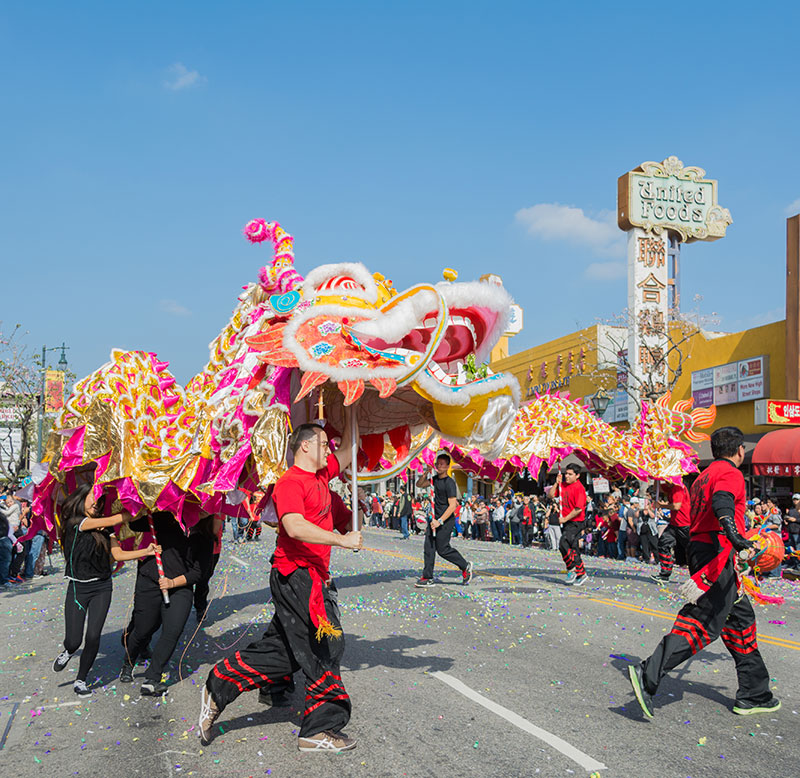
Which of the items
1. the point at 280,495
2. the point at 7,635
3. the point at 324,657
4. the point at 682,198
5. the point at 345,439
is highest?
the point at 682,198

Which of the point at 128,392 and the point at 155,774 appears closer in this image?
the point at 155,774

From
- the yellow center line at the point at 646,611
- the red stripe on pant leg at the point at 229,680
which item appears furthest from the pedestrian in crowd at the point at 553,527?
the red stripe on pant leg at the point at 229,680

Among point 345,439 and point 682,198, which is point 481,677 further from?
point 682,198

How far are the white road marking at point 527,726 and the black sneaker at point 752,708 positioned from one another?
139cm

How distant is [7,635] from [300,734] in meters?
6.16

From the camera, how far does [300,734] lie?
4555 mm

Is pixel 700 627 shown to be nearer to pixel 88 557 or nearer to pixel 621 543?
pixel 88 557

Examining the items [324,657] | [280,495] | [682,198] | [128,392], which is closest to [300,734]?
[324,657]

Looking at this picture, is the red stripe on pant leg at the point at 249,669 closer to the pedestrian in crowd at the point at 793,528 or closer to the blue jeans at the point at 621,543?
the pedestrian in crowd at the point at 793,528

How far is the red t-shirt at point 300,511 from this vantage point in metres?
4.60

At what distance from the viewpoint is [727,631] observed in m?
5.34

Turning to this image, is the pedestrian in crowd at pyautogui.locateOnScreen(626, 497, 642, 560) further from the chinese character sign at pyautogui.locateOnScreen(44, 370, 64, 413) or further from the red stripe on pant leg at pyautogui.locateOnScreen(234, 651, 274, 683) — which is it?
the chinese character sign at pyautogui.locateOnScreen(44, 370, 64, 413)

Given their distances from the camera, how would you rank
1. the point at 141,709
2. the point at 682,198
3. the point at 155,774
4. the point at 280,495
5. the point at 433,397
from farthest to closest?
the point at 682,198 → the point at 141,709 → the point at 433,397 → the point at 280,495 → the point at 155,774

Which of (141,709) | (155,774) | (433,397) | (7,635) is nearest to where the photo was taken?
(155,774)
